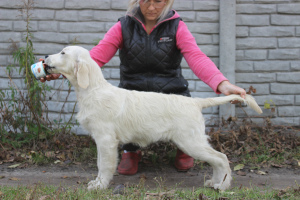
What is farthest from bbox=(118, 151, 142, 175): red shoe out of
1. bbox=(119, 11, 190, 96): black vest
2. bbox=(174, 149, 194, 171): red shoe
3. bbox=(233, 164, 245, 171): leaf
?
bbox=(233, 164, 245, 171): leaf

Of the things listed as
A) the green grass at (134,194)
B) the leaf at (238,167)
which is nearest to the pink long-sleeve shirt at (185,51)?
the green grass at (134,194)

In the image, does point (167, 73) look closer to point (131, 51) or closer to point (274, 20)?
point (131, 51)

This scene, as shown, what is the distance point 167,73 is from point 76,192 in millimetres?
2062

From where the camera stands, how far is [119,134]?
3.60 m

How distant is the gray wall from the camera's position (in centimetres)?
565

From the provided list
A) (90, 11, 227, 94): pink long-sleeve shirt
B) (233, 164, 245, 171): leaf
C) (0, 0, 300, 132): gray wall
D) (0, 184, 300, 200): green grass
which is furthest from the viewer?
(0, 0, 300, 132): gray wall

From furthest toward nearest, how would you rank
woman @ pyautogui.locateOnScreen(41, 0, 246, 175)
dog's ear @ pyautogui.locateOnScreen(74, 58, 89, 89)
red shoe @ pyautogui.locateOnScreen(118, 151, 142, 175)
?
→ red shoe @ pyautogui.locateOnScreen(118, 151, 142, 175) → woman @ pyautogui.locateOnScreen(41, 0, 246, 175) → dog's ear @ pyautogui.locateOnScreen(74, 58, 89, 89)

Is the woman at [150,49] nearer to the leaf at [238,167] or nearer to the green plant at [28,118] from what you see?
the leaf at [238,167]

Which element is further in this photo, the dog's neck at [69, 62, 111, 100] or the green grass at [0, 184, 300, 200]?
the dog's neck at [69, 62, 111, 100]

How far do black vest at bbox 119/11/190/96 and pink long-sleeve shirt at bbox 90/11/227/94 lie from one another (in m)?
0.08

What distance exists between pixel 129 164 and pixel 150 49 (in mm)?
1575

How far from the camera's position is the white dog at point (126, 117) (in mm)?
Result: 3469

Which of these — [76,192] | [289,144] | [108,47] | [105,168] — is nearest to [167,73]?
[108,47]

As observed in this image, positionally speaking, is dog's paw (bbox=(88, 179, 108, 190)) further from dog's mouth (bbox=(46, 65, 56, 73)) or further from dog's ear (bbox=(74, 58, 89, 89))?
dog's mouth (bbox=(46, 65, 56, 73))
